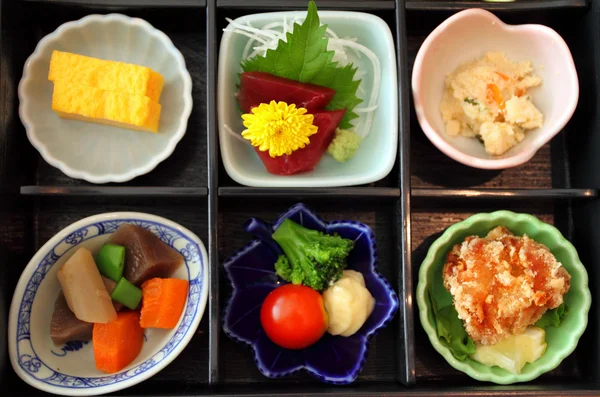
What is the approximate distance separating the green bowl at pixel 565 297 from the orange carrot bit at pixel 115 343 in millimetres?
1124

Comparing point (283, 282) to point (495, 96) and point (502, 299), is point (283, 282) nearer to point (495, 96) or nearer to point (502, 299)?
point (502, 299)

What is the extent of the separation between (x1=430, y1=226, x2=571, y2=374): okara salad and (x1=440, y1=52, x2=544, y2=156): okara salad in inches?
16.4

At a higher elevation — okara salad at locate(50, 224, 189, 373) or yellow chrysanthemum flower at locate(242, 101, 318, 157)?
yellow chrysanthemum flower at locate(242, 101, 318, 157)

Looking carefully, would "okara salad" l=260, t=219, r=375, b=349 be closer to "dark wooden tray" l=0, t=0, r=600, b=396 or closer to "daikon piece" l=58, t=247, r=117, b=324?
"dark wooden tray" l=0, t=0, r=600, b=396

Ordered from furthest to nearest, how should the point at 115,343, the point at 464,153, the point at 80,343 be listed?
the point at 464,153
the point at 80,343
the point at 115,343

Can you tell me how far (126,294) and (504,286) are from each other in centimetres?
144

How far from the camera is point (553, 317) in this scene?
2.12 m

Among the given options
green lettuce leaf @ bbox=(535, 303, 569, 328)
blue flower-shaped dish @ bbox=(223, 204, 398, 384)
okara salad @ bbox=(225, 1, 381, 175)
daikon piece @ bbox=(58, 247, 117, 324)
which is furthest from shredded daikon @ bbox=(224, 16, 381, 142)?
green lettuce leaf @ bbox=(535, 303, 569, 328)

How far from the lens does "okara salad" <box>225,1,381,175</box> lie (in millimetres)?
1988

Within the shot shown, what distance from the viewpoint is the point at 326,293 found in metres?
2.07

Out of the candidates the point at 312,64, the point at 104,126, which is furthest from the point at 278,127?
the point at 104,126

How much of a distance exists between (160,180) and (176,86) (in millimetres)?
405

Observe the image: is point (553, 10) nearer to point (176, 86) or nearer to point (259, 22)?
point (259, 22)

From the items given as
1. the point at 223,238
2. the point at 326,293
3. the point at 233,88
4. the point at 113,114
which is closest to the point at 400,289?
the point at 326,293
